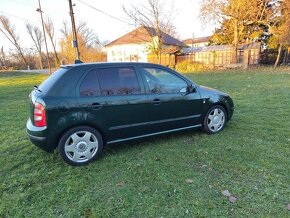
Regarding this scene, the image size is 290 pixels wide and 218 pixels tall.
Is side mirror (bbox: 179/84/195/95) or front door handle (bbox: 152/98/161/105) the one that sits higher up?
side mirror (bbox: 179/84/195/95)

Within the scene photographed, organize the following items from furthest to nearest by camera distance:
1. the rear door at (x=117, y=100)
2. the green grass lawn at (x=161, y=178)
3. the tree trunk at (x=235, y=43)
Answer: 1. the tree trunk at (x=235, y=43)
2. the rear door at (x=117, y=100)
3. the green grass lawn at (x=161, y=178)

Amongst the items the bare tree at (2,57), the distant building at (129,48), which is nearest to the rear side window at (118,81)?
the distant building at (129,48)

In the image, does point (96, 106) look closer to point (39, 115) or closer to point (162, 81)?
point (39, 115)

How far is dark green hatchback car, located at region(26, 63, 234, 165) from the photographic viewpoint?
→ 3.15 meters

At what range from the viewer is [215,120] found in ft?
14.5

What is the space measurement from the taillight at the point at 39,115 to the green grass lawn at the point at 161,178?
2.36 feet

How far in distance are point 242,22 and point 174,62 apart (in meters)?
9.10

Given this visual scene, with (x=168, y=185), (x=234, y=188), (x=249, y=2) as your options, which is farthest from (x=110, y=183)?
(x=249, y=2)

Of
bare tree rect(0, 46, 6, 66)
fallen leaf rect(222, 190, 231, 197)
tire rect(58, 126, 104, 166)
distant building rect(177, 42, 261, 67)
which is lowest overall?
fallen leaf rect(222, 190, 231, 197)

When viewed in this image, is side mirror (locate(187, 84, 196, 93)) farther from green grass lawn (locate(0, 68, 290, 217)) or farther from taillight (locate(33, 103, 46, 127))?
taillight (locate(33, 103, 46, 127))

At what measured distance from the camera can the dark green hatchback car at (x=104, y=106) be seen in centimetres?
315

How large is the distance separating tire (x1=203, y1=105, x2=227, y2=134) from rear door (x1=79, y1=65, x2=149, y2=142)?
1.37m

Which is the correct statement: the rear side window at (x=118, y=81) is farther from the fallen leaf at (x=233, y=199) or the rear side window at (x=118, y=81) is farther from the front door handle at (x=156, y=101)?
the fallen leaf at (x=233, y=199)

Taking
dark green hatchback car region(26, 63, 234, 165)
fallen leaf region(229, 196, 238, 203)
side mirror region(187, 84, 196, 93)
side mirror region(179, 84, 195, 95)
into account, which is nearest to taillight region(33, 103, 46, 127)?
dark green hatchback car region(26, 63, 234, 165)
